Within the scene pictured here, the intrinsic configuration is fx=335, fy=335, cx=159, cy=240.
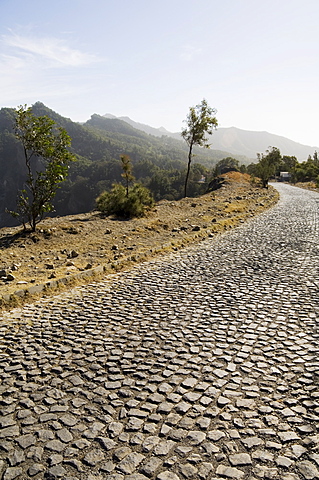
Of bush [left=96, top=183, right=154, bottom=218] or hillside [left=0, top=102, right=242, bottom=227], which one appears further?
hillside [left=0, top=102, right=242, bottom=227]

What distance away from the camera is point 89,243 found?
448 inches

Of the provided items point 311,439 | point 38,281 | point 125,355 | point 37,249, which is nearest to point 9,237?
point 37,249

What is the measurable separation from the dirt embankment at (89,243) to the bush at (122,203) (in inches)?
21.9

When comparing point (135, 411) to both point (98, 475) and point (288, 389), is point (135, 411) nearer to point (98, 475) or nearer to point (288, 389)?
point (98, 475)

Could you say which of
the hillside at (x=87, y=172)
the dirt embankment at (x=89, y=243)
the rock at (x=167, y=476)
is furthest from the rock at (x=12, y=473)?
the hillside at (x=87, y=172)

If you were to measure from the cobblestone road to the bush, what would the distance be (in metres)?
9.44

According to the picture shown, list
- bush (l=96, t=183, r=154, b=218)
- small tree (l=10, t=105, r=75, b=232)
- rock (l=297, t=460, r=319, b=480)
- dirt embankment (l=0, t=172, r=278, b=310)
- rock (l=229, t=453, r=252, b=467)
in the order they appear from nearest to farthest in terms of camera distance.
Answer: rock (l=297, t=460, r=319, b=480)
rock (l=229, t=453, r=252, b=467)
dirt embankment (l=0, t=172, r=278, b=310)
small tree (l=10, t=105, r=75, b=232)
bush (l=96, t=183, r=154, b=218)

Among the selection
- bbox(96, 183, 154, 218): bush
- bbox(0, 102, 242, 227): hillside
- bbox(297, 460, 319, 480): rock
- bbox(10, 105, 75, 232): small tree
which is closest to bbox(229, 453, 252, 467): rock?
bbox(297, 460, 319, 480): rock

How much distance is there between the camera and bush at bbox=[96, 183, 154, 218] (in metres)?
16.6

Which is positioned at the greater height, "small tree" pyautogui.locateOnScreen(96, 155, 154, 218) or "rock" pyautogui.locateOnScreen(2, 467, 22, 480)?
"small tree" pyautogui.locateOnScreen(96, 155, 154, 218)

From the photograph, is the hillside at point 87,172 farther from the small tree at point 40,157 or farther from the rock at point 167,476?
the rock at point 167,476

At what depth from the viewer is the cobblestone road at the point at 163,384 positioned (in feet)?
9.40

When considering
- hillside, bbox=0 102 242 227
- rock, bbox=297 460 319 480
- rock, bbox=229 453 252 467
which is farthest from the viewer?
hillside, bbox=0 102 242 227

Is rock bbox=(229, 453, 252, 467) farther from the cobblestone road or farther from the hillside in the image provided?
the hillside
